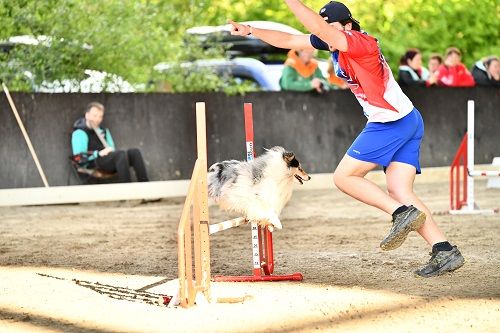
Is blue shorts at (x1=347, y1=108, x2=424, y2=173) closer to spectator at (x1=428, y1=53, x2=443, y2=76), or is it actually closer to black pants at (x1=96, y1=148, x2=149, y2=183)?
black pants at (x1=96, y1=148, x2=149, y2=183)

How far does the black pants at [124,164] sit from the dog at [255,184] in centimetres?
706

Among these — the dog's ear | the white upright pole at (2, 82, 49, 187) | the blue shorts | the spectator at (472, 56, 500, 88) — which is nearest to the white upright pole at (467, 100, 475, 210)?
the dog's ear

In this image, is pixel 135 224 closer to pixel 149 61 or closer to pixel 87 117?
pixel 87 117

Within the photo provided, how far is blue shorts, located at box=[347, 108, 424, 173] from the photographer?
744 centimetres

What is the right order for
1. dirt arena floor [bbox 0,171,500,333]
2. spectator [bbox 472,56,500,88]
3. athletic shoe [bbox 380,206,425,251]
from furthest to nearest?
spectator [bbox 472,56,500,88]
athletic shoe [bbox 380,206,425,251]
dirt arena floor [bbox 0,171,500,333]

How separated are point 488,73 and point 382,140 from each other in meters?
11.4

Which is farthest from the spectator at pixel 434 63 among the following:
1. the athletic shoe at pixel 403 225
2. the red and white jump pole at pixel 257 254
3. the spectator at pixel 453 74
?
the athletic shoe at pixel 403 225

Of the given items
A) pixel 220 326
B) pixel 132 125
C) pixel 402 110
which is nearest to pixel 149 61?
pixel 132 125

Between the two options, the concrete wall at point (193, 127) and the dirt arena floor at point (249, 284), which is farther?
the concrete wall at point (193, 127)

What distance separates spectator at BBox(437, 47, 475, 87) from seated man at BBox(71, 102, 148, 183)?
5343mm

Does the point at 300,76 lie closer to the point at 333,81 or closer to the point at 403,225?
the point at 333,81

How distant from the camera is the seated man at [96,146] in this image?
48.3ft

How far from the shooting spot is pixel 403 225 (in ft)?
23.8

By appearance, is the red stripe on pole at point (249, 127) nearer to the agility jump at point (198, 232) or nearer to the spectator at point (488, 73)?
the agility jump at point (198, 232)
